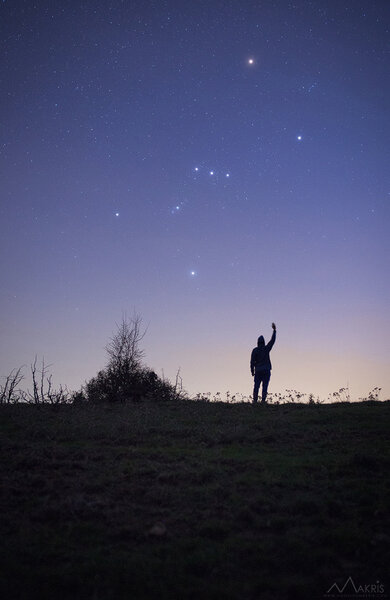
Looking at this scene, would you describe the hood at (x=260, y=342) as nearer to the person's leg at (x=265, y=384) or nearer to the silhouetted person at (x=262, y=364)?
the silhouetted person at (x=262, y=364)

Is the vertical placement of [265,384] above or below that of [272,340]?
below

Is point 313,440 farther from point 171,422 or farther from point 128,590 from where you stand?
point 128,590

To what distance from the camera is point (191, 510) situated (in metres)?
6.01

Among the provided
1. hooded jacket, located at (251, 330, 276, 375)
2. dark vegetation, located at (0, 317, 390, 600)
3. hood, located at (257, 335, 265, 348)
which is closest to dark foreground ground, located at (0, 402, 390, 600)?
Result: dark vegetation, located at (0, 317, 390, 600)

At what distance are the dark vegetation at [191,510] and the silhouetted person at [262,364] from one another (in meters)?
5.23

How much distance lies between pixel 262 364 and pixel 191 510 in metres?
11.5

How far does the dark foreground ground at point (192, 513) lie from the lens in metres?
4.28

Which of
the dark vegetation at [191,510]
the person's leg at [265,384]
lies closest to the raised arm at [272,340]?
the person's leg at [265,384]
